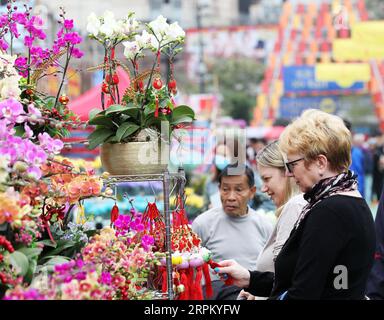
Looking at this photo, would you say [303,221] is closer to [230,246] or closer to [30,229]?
[30,229]

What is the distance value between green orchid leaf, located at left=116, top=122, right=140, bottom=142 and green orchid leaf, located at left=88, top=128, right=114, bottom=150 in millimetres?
66

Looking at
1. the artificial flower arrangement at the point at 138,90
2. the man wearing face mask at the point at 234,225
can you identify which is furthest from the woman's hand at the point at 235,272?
the man wearing face mask at the point at 234,225

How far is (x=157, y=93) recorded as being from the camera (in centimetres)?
327

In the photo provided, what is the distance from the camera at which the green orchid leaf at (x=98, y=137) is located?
3264mm

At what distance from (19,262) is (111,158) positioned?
0.90 metres

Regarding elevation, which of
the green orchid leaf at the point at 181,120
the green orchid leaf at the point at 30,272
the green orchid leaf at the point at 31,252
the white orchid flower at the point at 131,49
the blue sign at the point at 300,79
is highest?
the blue sign at the point at 300,79

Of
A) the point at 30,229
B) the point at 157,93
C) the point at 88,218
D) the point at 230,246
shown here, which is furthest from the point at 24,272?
the point at 230,246

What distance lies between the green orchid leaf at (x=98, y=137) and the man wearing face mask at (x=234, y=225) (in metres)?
1.81

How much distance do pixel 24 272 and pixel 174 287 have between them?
2.81 feet

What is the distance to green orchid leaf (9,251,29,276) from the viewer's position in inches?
96.0

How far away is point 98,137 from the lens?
3.28 m

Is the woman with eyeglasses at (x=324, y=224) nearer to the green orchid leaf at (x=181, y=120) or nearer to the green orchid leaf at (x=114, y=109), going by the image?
the green orchid leaf at (x=181, y=120)

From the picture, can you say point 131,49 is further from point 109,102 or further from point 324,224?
point 324,224

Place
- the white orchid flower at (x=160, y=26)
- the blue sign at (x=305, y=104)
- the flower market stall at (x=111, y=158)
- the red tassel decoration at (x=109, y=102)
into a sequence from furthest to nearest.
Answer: the blue sign at (x=305, y=104)
the red tassel decoration at (x=109, y=102)
the white orchid flower at (x=160, y=26)
the flower market stall at (x=111, y=158)
